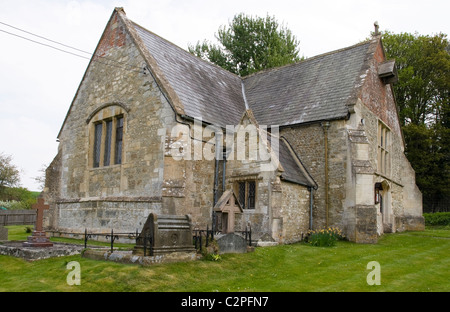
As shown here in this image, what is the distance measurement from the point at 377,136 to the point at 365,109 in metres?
2.44

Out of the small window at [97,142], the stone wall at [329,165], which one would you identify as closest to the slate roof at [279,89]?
the stone wall at [329,165]

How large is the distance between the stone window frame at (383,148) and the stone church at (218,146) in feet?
0.28

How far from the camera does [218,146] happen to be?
17.3m

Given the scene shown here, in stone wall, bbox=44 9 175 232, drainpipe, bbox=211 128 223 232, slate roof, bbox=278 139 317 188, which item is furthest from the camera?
drainpipe, bbox=211 128 223 232

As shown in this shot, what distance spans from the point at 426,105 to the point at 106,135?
30.5 m

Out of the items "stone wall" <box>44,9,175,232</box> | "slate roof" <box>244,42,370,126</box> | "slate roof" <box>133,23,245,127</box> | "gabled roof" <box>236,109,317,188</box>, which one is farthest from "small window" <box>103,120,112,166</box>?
"slate roof" <box>244,42,370,126</box>

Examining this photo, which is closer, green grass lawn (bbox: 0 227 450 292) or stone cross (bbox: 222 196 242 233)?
green grass lawn (bbox: 0 227 450 292)

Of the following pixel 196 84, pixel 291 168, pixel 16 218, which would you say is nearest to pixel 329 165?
pixel 291 168

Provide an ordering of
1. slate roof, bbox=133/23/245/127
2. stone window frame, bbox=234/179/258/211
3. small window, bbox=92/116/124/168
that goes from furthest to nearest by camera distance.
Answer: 1. small window, bbox=92/116/124/168
2. slate roof, bbox=133/23/245/127
3. stone window frame, bbox=234/179/258/211

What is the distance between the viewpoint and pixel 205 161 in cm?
1664

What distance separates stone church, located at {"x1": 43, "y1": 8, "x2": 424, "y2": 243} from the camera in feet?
50.0

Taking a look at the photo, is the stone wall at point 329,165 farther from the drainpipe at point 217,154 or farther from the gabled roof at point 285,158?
the drainpipe at point 217,154

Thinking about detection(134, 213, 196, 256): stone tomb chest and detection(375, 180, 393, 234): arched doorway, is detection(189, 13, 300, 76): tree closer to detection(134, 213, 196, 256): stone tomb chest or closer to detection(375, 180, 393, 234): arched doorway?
detection(375, 180, 393, 234): arched doorway

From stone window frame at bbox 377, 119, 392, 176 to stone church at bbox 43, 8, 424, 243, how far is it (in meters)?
0.09
